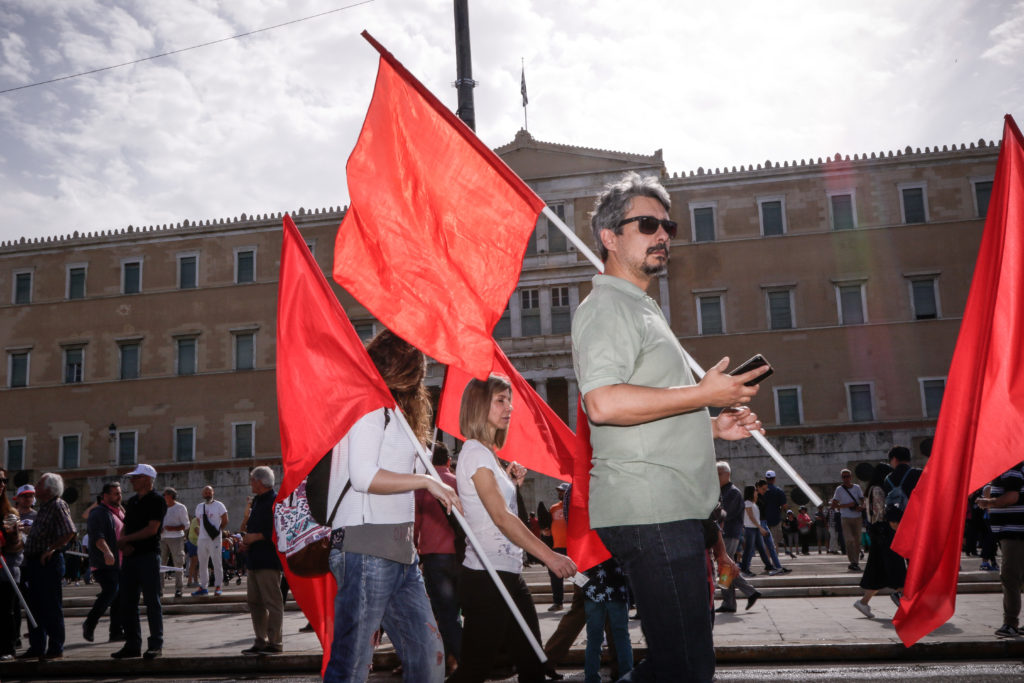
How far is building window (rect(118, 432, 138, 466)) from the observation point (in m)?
37.1

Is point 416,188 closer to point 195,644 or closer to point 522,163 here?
point 195,644

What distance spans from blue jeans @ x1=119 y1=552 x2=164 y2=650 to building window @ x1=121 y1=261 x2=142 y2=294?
106ft

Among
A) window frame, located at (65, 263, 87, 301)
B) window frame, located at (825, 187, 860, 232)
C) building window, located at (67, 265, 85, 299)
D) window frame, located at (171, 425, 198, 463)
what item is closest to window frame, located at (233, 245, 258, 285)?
window frame, located at (171, 425, 198, 463)

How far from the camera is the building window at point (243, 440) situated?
119 ft

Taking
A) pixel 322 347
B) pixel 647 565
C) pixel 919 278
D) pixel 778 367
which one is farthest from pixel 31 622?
pixel 919 278

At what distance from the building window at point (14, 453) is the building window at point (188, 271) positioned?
9.40 meters

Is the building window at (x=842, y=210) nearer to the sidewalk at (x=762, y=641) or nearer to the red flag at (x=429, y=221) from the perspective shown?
the sidewalk at (x=762, y=641)

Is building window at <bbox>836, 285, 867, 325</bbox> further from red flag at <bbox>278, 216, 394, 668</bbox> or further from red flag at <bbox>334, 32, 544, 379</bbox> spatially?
red flag at <bbox>278, 216, 394, 668</bbox>

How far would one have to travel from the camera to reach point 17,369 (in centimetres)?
3916

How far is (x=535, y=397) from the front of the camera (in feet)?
17.2

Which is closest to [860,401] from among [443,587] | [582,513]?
A: [443,587]

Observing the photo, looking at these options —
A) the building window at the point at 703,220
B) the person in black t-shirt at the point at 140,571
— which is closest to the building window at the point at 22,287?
the building window at the point at 703,220

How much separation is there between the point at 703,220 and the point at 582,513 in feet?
104

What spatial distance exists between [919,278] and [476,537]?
32.3 metres
